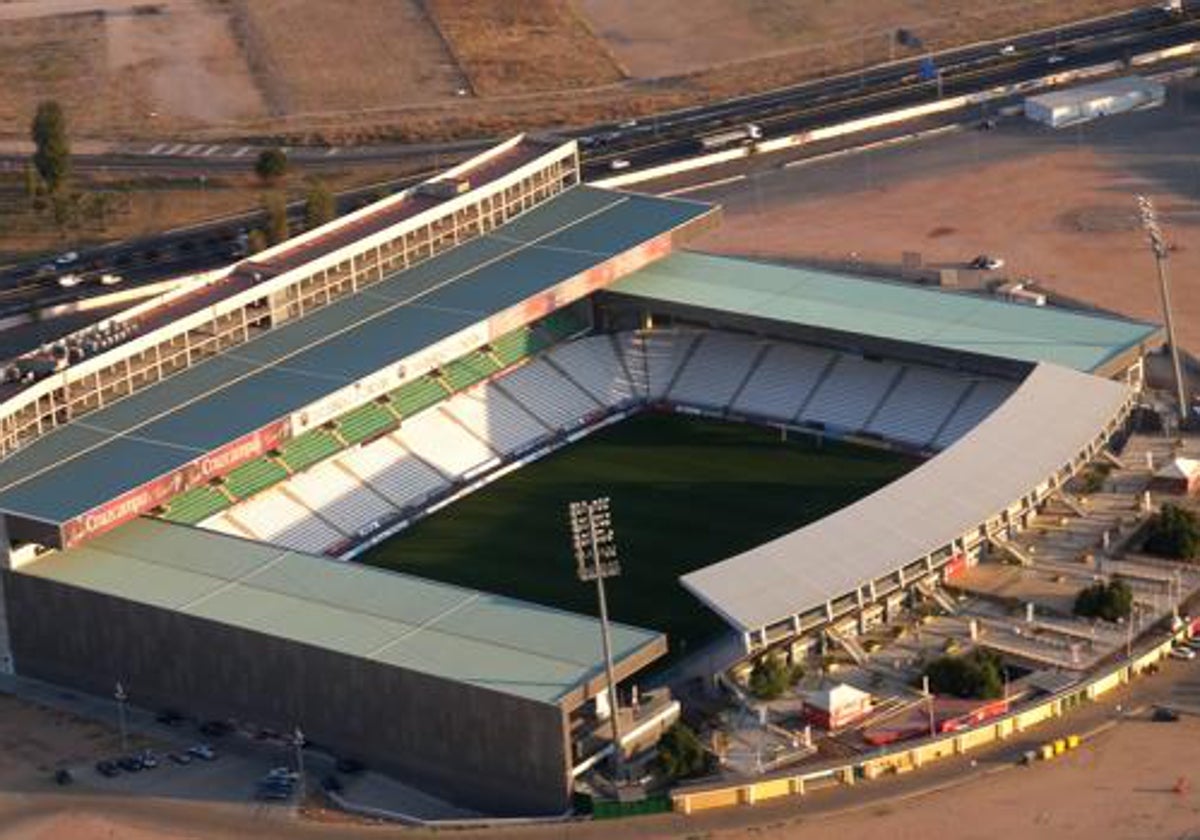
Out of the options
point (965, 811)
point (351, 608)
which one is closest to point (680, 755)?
point (965, 811)

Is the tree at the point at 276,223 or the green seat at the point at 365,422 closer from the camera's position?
Result: the green seat at the point at 365,422

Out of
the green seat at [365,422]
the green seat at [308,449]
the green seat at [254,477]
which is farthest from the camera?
the green seat at [365,422]

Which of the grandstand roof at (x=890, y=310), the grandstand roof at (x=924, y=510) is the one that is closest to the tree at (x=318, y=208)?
the grandstand roof at (x=890, y=310)

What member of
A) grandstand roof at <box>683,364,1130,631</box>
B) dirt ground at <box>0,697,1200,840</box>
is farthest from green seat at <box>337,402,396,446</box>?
dirt ground at <box>0,697,1200,840</box>

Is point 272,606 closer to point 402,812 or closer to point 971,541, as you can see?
point 402,812

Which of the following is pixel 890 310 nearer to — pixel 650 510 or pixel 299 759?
pixel 650 510

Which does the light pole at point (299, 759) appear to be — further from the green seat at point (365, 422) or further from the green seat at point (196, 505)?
the green seat at point (365, 422)
